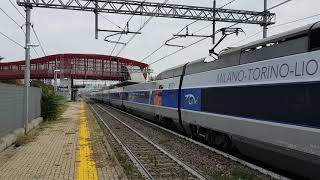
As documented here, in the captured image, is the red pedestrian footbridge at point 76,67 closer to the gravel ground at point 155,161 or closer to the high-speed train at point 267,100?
the gravel ground at point 155,161

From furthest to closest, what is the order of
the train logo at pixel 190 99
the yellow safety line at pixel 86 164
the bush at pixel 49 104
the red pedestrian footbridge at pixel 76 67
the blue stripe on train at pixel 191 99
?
the red pedestrian footbridge at pixel 76 67 < the bush at pixel 49 104 < the train logo at pixel 190 99 < the blue stripe on train at pixel 191 99 < the yellow safety line at pixel 86 164

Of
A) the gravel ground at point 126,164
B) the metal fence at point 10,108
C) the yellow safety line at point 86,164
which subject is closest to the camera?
the yellow safety line at point 86,164

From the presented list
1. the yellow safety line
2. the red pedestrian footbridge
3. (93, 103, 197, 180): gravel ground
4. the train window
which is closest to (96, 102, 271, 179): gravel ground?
(93, 103, 197, 180): gravel ground

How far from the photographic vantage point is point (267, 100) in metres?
10.3

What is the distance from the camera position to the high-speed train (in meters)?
8.72

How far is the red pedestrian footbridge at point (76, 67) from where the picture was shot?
94.2 m

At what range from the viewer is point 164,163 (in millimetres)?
12547

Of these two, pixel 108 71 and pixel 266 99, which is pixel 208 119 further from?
pixel 108 71

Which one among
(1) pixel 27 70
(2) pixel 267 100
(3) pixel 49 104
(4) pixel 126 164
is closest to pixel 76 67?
(3) pixel 49 104

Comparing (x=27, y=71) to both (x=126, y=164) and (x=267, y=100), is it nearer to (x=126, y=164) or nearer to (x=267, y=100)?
(x=126, y=164)

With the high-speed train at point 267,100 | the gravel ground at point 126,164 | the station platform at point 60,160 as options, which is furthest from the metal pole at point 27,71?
the high-speed train at point 267,100

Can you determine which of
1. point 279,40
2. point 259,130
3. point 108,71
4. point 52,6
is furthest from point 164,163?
point 108,71

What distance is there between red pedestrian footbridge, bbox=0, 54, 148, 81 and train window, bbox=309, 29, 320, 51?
84.0 m

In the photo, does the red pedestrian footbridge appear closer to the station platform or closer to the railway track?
the station platform
